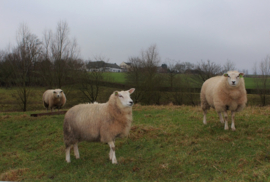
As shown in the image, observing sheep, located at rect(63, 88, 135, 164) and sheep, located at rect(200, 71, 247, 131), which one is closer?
sheep, located at rect(63, 88, 135, 164)

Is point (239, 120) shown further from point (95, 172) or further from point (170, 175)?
point (95, 172)

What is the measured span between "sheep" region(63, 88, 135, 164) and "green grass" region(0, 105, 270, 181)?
62 cm

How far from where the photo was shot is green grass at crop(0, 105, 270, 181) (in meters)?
4.52

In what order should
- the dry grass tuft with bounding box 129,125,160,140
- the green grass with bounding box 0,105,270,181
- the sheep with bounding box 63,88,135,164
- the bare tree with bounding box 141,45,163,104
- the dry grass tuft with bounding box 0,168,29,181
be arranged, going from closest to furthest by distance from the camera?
the green grass with bounding box 0,105,270,181 < the dry grass tuft with bounding box 0,168,29,181 < the sheep with bounding box 63,88,135,164 < the dry grass tuft with bounding box 129,125,160,140 < the bare tree with bounding box 141,45,163,104

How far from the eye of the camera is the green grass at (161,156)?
452 cm

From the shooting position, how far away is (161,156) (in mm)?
5539

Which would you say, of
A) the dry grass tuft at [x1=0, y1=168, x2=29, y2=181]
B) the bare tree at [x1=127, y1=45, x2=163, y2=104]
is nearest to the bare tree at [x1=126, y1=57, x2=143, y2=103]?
the bare tree at [x1=127, y1=45, x2=163, y2=104]

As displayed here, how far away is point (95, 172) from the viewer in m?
4.96

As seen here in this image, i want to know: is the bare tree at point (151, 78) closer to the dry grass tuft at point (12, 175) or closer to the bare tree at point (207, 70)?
the bare tree at point (207, 70)

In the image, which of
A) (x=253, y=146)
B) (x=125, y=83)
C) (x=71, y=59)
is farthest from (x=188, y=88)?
(x=253, y=146)

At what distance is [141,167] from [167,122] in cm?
416

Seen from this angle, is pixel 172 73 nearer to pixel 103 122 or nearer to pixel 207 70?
pixel 207 70

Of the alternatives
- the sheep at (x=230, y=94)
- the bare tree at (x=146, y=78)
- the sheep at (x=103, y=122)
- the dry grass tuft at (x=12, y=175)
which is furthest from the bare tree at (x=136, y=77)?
the dry grass tuft at (x=12, y=175)

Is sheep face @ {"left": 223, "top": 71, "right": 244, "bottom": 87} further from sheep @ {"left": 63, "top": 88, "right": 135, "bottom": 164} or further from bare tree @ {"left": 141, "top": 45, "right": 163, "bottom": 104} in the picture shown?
bare tree @ {"left": 141, "top": 45, "right": 163, "bottom": 104}
